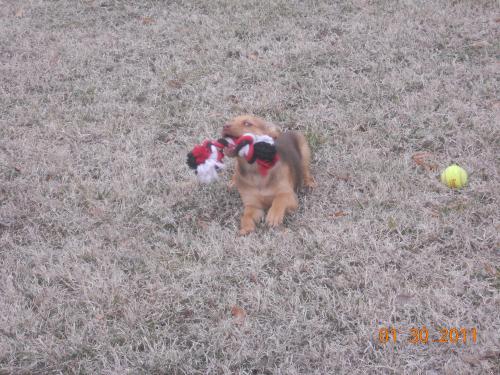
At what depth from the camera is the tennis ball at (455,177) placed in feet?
13.2

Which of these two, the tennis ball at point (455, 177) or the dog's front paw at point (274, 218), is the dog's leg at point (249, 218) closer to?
the dog's front paw at point (274, 218)

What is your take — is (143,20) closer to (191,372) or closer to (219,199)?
(219,199)

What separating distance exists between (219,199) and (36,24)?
5972mm

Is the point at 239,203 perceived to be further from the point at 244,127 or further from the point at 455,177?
the point at 455,177

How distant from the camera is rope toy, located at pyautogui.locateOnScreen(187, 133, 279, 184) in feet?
11.7

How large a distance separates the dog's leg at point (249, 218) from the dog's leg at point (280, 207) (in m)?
0.12

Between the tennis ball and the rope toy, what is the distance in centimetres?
145

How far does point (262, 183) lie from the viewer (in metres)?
3.95

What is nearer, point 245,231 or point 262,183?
point 245,231

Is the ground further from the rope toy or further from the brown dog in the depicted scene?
the rope toy

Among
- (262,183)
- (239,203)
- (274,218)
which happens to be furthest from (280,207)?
(239,203)
